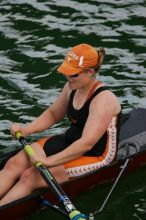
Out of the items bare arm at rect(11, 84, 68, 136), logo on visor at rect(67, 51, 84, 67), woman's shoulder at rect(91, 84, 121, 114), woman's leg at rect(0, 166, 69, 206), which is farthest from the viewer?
bare arm at rect(11, 84, 68, 136)

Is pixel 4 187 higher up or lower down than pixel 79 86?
lower down

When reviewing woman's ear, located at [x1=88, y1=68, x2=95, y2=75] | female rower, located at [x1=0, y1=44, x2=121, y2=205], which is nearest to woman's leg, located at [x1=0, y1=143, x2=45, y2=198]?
female rower, located at [x1=0, y1=44, x2=121, y2=205]

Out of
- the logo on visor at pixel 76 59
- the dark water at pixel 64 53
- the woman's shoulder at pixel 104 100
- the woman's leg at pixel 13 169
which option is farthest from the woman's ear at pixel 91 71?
the dark water at pixel 64 53

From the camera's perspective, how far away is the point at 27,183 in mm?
9516

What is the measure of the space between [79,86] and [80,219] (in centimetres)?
190

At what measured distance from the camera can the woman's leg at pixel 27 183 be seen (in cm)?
938

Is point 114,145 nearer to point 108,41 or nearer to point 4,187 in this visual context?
point 4,187

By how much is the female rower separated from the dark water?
65 centimetres

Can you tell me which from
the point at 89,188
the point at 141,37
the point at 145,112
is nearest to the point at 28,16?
the point at 141,37

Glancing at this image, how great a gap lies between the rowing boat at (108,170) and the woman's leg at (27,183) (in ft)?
0.56

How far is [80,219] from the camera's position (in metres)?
8.67

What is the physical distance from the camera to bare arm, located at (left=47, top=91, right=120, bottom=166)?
31.3 feet

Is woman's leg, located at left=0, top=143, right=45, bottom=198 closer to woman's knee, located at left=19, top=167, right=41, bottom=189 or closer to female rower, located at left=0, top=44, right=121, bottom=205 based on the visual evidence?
female rower, located at left=0, top=44, right=121, bottom=205

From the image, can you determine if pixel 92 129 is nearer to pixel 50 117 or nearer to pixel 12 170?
pixel 50 117
